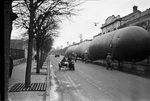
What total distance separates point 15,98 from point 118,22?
45524 millimetres

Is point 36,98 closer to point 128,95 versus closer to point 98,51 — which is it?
point 128,95

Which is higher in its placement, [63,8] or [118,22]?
[118,22]

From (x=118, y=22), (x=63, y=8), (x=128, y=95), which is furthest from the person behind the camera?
(x=118, y=22)

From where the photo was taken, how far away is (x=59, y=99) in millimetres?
7195

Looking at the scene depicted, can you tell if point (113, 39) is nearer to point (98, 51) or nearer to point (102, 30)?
point (98, 51)

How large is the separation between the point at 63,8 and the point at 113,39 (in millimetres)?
9104

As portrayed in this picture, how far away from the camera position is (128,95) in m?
7.67

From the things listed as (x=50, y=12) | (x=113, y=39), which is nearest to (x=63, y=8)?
(x=50, y=12)
